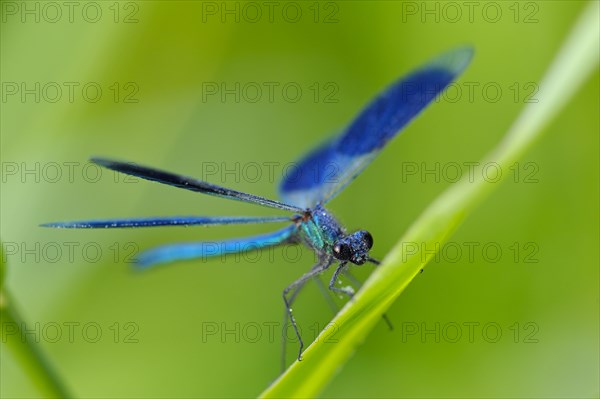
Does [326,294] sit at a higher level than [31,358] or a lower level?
higher

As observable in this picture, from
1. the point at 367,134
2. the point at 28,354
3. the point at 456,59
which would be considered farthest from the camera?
the point at 367,134

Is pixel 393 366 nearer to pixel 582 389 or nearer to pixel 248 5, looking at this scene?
pixel 582 389

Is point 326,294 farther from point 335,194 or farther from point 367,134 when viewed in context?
point 367,134

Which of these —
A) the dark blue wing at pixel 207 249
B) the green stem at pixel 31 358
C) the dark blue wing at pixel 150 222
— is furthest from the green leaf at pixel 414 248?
A: the dark blue wing at pixel 207 249

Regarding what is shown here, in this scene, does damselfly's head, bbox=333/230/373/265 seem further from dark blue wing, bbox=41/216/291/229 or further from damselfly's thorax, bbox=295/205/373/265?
dark blue wing, bbox=41/216/291/229

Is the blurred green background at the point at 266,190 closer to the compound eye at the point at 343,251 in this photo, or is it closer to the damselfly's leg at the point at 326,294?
the damselfly's leg at the point at 326,294

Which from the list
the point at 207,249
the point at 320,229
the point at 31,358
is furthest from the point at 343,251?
the point at 31,358
